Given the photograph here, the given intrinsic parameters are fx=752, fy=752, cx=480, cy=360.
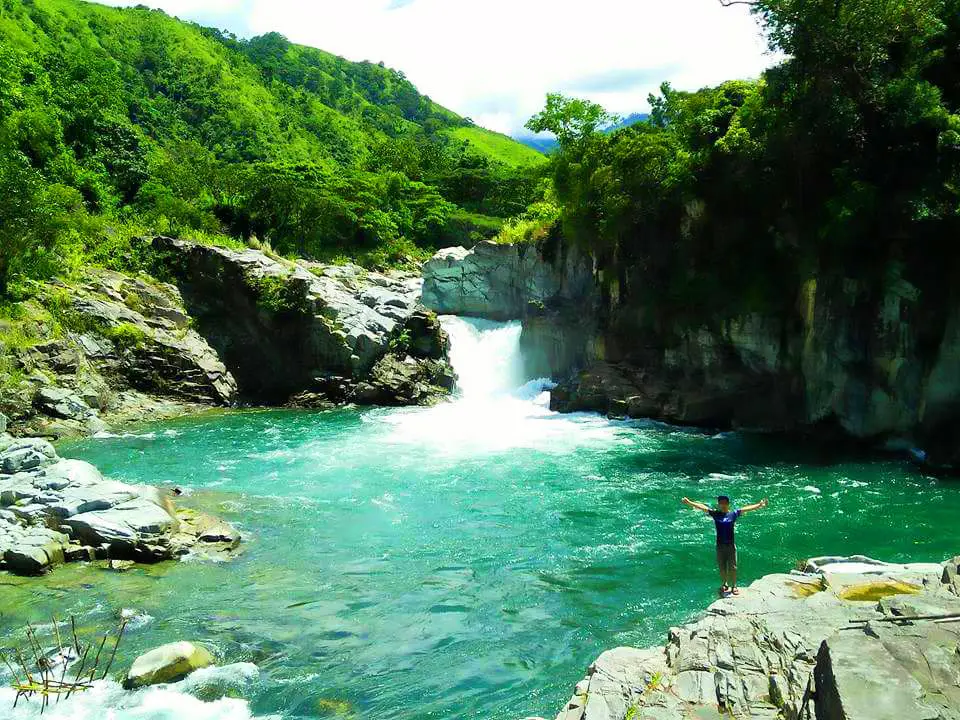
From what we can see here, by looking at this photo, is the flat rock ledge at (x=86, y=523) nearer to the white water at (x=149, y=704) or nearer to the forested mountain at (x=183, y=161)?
the white water at (x=149, y=704)

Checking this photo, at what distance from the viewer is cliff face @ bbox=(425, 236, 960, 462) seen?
66.2 ft

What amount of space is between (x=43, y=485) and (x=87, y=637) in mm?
5911

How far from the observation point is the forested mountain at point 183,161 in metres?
34.4

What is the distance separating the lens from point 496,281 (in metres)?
38.4

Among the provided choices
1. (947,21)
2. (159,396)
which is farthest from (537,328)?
(947,21)

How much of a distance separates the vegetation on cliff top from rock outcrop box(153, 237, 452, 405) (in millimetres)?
10198

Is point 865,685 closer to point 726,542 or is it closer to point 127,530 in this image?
point 726,542

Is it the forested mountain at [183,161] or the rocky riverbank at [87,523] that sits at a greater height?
the forested mountain at [183,161]

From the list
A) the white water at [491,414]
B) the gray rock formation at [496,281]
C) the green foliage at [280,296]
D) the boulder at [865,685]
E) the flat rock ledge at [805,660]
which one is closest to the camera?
the boulder at [865,685]

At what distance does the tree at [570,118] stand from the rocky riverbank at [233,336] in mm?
10832

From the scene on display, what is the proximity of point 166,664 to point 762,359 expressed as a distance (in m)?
20.4

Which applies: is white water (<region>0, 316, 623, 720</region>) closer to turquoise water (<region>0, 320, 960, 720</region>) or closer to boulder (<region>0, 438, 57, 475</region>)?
turquoise water (<region>0, 320, 960, 720</region>)

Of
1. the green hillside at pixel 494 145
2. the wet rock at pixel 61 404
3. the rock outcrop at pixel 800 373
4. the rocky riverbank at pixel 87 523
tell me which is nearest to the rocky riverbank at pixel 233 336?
the wet rock at pixel 61 404

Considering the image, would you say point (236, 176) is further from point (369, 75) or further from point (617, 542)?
point (369, 75)
